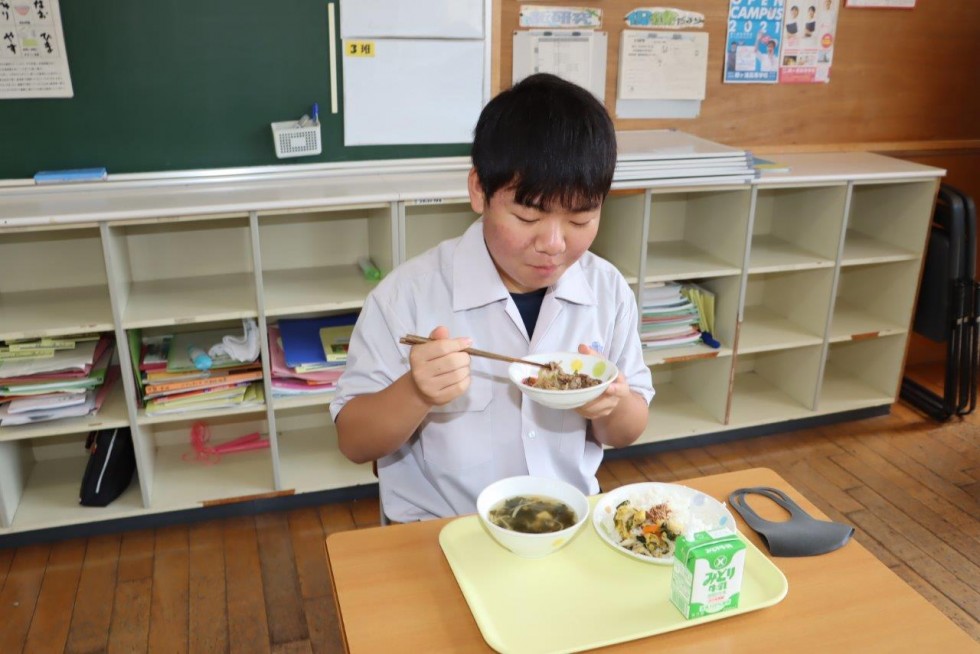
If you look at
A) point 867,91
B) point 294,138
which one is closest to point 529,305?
point 294,138

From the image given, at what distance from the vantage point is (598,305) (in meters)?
1.48

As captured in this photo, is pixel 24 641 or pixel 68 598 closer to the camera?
pixel 24 641

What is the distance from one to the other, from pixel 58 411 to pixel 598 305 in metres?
1.70

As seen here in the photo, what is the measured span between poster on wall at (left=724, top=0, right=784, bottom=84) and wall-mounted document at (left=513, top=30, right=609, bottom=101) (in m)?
0.51

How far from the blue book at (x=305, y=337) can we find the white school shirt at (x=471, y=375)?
1.16m

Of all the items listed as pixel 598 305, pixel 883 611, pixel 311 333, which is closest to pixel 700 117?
pixel 311 333

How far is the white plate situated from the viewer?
119 cm

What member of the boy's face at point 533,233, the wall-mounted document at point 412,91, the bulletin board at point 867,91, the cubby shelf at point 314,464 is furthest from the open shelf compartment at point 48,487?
the bulletin board at point 867,91

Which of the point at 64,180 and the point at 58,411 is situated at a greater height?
the point at 64,180

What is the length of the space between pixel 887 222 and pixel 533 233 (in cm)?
255

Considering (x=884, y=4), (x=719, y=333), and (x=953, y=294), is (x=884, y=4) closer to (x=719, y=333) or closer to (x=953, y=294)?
(x=953, y=294)

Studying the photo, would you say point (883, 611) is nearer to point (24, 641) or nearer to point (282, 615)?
point (282, 615)

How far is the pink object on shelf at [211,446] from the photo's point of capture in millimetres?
2801

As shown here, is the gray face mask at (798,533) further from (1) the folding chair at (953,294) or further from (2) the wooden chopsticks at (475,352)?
(1) the folding chair at (953,294)
